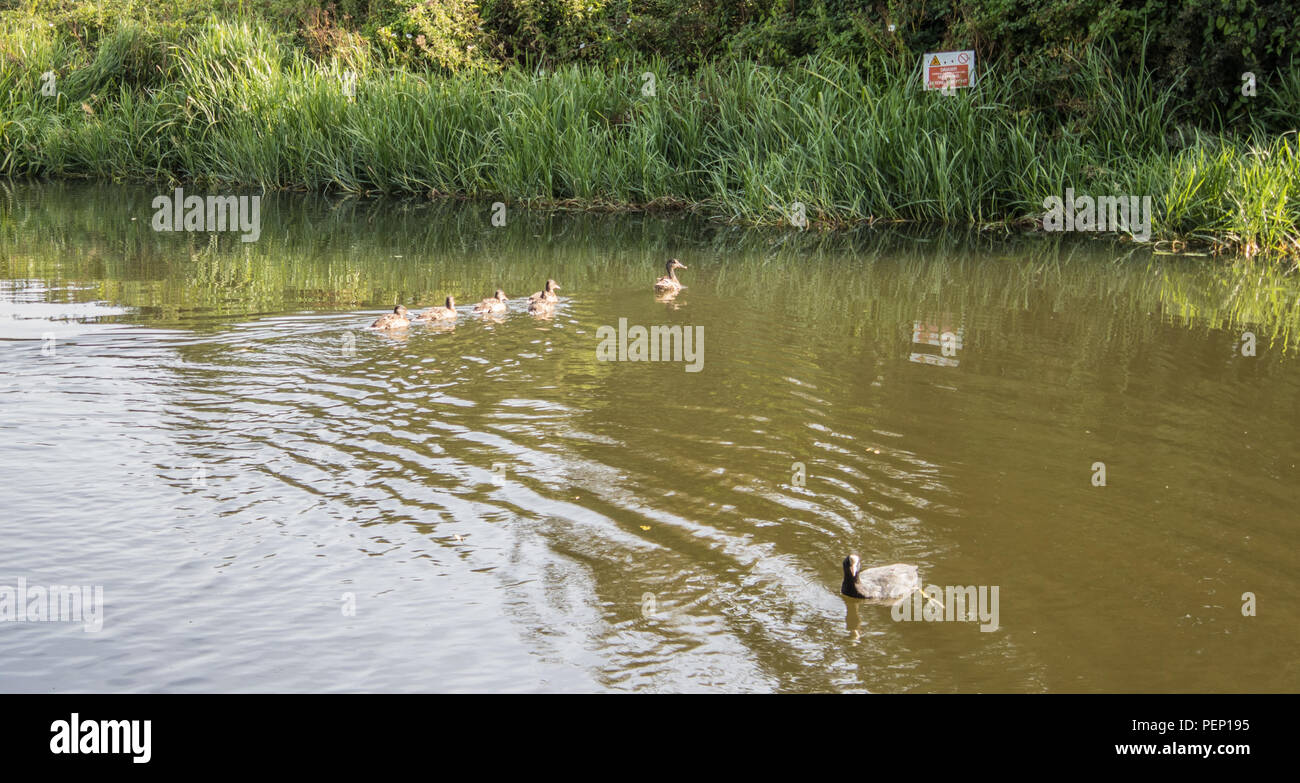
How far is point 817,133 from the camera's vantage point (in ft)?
62.7

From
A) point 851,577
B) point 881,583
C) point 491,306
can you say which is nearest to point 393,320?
point 491,306

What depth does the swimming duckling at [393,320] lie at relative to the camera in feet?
35.9

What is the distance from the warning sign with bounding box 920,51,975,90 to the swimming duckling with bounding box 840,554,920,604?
14.8 m

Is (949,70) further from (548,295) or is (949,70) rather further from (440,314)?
(440,314)

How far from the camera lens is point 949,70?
19531mm

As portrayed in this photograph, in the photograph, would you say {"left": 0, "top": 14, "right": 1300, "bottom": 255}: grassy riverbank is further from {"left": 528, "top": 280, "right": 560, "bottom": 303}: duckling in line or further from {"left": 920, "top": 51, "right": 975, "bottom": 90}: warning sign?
{"left": 528, "top": 280, "right": 560, "bottom": 303}: duckling in line

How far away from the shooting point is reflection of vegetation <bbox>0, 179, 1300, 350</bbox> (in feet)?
40.7

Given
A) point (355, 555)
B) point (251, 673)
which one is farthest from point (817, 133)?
point (251, 673)

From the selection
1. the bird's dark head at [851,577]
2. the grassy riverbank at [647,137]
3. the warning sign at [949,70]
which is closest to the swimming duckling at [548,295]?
the bird's dark head at [851,577]

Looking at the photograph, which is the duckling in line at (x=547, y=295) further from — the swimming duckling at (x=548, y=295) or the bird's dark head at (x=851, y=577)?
the bird's dark head at (x=851, y=577)

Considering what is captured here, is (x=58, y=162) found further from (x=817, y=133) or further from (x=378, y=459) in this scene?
(x=378, y=459)

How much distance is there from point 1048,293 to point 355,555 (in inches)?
355

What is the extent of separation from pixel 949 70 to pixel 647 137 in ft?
15.5

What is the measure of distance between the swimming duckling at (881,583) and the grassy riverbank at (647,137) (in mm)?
11551
